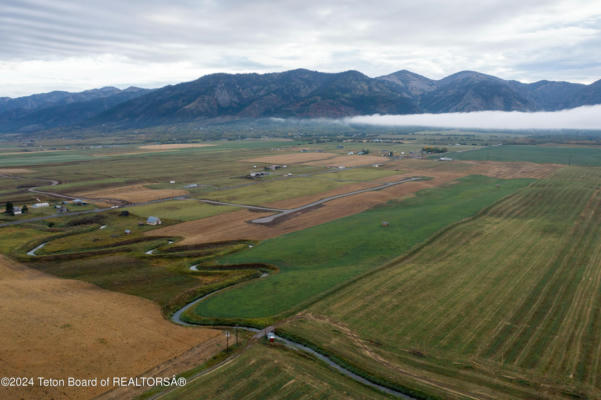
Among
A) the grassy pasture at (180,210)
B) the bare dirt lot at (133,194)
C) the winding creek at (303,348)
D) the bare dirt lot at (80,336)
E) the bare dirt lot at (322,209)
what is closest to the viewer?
the winding creek at (303,348)

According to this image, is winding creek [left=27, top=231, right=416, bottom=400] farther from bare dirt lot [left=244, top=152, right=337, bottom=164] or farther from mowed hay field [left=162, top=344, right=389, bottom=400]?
bare dirt lot [left=244, top=152, right=337, bottom=164]

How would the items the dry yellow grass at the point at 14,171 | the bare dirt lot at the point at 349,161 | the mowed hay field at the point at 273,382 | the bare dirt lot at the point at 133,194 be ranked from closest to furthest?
1. the mowed hay field at the point at 273,382
2. the bare dirt lot at the point at 133,194
3. the dry yellow grass at the point at 14,171
4. the bare dirt lot at the point at 349,161

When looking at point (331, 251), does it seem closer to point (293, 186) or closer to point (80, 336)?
point (80, 336)

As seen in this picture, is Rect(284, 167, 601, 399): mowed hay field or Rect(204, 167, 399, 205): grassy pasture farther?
Rect(204, 167, 399, 205): grassy pasture

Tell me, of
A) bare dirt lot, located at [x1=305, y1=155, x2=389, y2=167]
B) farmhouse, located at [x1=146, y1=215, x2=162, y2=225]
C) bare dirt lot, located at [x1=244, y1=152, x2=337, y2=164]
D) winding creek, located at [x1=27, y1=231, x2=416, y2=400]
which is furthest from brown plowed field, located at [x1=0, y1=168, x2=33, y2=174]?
winding creek, located at [x1=27, y1=231, x2=416, y2=400]

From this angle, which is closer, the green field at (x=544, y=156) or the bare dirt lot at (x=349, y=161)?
the green field at (x=544, y=156)

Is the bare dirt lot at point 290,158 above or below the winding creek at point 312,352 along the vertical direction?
above

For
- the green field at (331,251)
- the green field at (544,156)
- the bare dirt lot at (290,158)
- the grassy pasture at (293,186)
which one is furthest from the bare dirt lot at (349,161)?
the green field at (331,251)

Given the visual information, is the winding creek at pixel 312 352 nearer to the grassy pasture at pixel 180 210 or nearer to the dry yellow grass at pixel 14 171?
the grassy pasture at pixel 180 210
